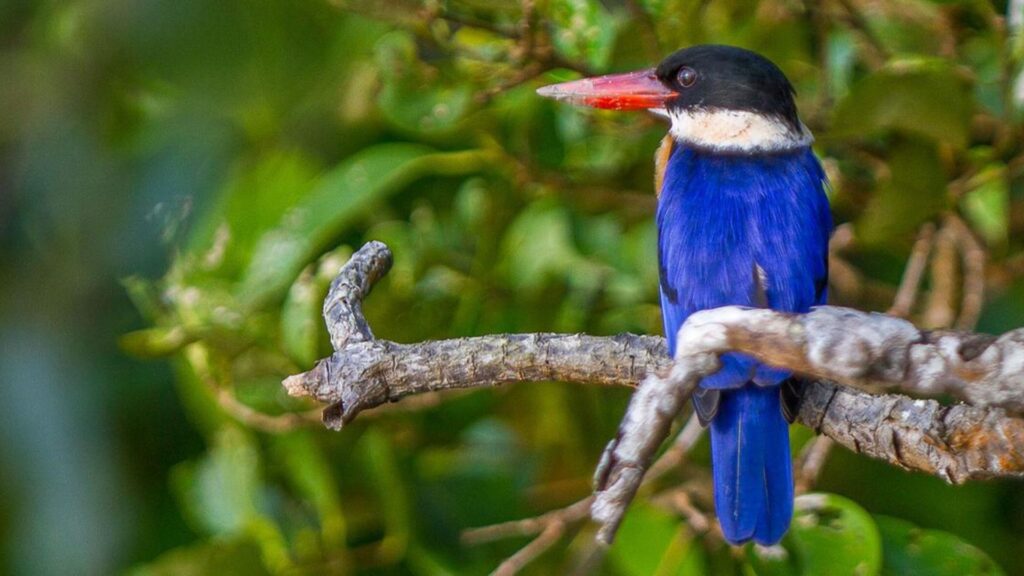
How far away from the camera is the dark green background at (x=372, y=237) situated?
2.60m

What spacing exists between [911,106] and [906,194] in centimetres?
17

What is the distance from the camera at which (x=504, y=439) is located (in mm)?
2971

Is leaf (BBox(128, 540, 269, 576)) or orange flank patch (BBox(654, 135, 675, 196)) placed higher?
orange flank patch (BBox(654, 135, 675, 196))

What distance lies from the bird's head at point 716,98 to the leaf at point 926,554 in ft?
2.10

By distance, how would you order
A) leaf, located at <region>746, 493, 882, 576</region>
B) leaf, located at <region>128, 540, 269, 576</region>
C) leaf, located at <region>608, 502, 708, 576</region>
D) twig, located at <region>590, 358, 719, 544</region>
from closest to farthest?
twig, located at <region>590, 358, 719, 544</region>, leaf, located at <region>746, 493, 882, 576</region>, leaf, located at <region>608, 502, 708, 576</region>, leaf, located at <region>128, 540, 269, 576</region>

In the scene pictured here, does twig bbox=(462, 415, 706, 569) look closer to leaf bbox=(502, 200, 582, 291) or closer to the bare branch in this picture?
leaf bbox=(502, 200, 582, 291)

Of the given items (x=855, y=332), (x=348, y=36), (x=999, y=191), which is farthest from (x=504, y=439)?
(x=855, y=332)

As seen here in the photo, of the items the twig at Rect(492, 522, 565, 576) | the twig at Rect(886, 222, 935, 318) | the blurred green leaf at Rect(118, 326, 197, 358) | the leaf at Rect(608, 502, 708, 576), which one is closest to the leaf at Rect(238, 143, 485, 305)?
the blurred green leaf at Rect(118, 326, 197, 358)

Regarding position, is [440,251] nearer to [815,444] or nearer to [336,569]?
[336,569]

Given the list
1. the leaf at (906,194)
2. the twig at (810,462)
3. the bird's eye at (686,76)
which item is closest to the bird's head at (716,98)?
the bird's eye at (686,76)

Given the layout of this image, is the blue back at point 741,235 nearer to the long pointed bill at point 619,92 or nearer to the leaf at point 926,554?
the long pointed bill at point 619,92

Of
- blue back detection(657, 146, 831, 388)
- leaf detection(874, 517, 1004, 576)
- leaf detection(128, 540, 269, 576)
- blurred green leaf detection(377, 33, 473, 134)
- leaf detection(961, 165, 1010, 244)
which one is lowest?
leaf detection(874, 517, 1004, 576)

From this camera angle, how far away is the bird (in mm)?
2043

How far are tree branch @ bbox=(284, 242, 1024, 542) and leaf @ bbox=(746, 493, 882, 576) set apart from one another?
0.87 feet
